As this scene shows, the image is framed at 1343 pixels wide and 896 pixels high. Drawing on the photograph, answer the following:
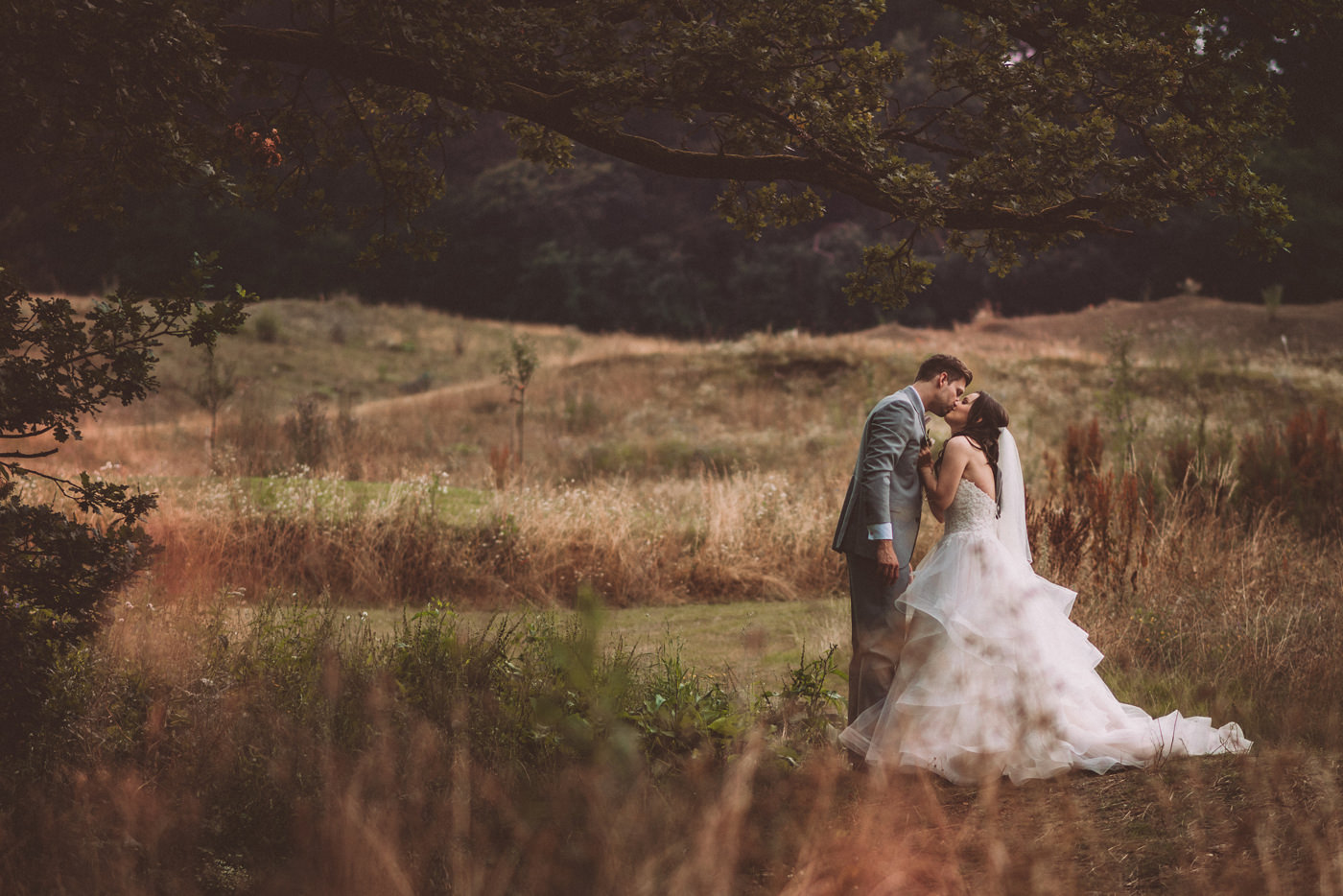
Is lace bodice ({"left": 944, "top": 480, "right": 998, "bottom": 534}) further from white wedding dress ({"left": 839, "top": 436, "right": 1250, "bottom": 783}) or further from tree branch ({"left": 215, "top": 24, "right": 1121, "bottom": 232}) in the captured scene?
tree branch ({"left": 215, "top": 24, "right": 1121, "bottom": 232})

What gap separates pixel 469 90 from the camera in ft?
15.8

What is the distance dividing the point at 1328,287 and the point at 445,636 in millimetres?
35683

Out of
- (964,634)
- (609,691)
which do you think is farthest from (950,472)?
(609,691)

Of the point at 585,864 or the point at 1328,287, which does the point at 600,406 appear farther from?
the point at 1328,287

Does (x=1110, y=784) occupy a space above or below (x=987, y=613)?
below

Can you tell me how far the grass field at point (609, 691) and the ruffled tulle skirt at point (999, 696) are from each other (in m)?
0.18

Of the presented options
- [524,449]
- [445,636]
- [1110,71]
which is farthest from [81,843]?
[524,449]

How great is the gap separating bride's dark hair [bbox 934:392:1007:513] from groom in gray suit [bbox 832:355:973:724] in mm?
126

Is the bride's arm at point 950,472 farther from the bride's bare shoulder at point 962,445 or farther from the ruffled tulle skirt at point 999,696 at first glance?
the ruffled tulle skirt at point 999,696

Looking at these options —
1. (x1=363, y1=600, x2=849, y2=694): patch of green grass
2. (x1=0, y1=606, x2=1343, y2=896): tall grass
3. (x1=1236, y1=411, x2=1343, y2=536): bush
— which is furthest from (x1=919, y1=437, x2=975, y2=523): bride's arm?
(x1=1236, y1=411, x2=1343, y2=536): bush

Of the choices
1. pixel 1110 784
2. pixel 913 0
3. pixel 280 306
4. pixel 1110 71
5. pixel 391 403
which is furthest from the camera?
pixel 913 0

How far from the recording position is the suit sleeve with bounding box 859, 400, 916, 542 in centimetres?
508

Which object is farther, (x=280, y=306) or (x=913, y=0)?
(x=913, y=0)

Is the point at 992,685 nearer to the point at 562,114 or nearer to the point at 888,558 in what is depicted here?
the point at 888,558
